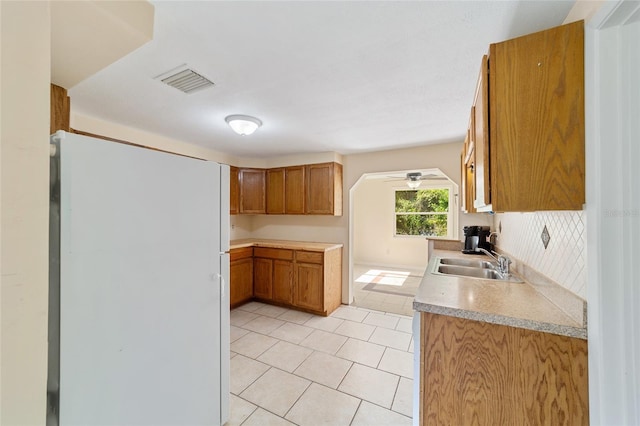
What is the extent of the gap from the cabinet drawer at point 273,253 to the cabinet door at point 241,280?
0.17 metres

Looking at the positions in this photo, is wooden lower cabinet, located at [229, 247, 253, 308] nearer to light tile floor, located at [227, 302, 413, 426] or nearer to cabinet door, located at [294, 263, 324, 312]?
light tile floor, located at [227, 302, 413, 426]

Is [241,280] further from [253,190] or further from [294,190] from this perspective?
[294,190]

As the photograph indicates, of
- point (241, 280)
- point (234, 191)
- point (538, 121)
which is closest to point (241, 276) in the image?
point (241, 280)

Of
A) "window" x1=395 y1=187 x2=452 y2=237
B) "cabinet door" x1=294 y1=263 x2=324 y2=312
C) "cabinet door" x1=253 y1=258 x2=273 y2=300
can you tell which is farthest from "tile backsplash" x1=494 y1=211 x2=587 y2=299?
"window" x1=395 y1=187 x2=452 y2=237

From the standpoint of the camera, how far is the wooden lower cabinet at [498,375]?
3.35 ft

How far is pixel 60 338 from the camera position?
2.95 ft

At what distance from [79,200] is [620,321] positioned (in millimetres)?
2015

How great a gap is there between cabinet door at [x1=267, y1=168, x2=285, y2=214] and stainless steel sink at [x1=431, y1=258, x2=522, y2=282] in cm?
252

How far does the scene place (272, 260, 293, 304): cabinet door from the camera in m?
3.64

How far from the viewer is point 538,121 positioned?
102 cm

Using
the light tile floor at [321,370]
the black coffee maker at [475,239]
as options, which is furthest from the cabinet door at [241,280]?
the black coffee maker at [475,239]

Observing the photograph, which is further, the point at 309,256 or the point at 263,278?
the point at 263,278

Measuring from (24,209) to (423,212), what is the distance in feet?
21.3

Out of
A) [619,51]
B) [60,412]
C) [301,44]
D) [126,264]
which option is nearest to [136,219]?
[126,264]
